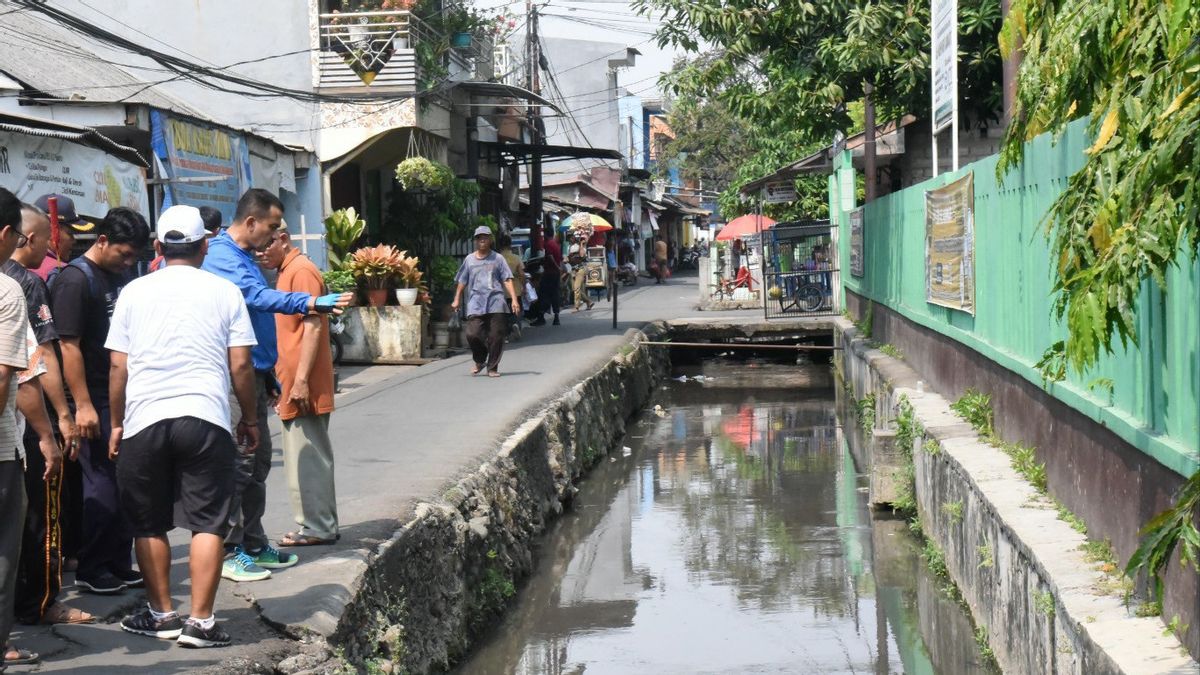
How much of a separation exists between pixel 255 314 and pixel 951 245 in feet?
20.4

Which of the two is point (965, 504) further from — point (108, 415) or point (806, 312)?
point (806, 312)

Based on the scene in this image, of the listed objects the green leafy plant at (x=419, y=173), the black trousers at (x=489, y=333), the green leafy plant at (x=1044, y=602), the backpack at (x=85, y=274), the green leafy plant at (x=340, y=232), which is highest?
the green leafy plant at (x=419, y=173)

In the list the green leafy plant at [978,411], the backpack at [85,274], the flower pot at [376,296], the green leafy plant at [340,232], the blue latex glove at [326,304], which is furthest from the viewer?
the green leafy plant at [340,232]

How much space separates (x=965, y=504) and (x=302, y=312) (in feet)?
12.8

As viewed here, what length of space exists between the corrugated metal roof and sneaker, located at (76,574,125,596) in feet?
27.3

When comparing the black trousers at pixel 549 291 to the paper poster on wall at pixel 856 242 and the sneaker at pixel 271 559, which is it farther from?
the sneaker at pixel 271 559

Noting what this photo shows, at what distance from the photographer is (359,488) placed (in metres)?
8.70

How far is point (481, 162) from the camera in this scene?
2709 centimetres

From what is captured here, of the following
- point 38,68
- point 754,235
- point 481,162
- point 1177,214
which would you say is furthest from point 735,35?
point 754,235

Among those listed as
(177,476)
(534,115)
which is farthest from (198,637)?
(534,115)

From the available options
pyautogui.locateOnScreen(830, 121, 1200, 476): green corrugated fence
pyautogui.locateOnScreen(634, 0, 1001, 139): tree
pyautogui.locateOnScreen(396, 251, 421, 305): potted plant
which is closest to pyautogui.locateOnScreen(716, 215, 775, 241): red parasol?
pyautogui.locateOnScreen(634, 0, 1001, 139): tree

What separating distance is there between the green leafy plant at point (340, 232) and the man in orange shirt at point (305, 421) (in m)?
10.8

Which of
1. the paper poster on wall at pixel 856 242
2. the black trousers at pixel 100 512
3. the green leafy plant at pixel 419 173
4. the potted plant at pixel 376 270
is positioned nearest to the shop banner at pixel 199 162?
the potted plant at pixel 376 270

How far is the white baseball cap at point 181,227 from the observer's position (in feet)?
18.2
